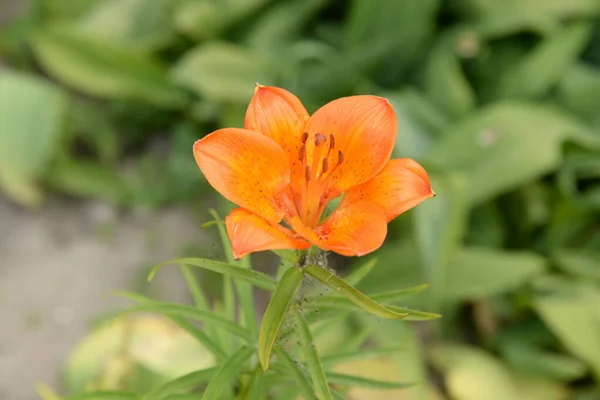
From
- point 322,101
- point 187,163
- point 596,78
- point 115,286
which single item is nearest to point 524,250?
point 596,78

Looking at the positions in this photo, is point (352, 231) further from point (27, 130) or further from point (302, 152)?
point (27, 130)

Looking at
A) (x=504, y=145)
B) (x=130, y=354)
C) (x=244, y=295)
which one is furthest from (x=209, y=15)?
(x=244, y=295)

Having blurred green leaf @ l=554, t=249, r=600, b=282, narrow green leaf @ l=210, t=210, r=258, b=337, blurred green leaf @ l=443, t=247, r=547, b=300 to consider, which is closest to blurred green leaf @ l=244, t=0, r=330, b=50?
blurred green leaf @ l=443, t=247, r=547, b=300

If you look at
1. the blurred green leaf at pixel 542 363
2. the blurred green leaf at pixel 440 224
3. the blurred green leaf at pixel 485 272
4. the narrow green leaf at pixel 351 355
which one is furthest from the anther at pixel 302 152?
the blurred green leaf at pixel 542 363

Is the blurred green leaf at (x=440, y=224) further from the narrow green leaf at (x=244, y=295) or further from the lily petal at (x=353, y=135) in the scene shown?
the lily petal at (x=353, y=135)

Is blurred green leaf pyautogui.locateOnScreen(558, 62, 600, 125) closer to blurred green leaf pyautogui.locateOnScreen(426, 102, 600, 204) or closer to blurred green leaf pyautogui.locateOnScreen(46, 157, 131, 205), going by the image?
blurred green leaf pyautogui.locateOnScreen(426, 102, 600, 204)

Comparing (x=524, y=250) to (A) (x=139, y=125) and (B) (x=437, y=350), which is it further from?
(A) (x=139, y=125)
